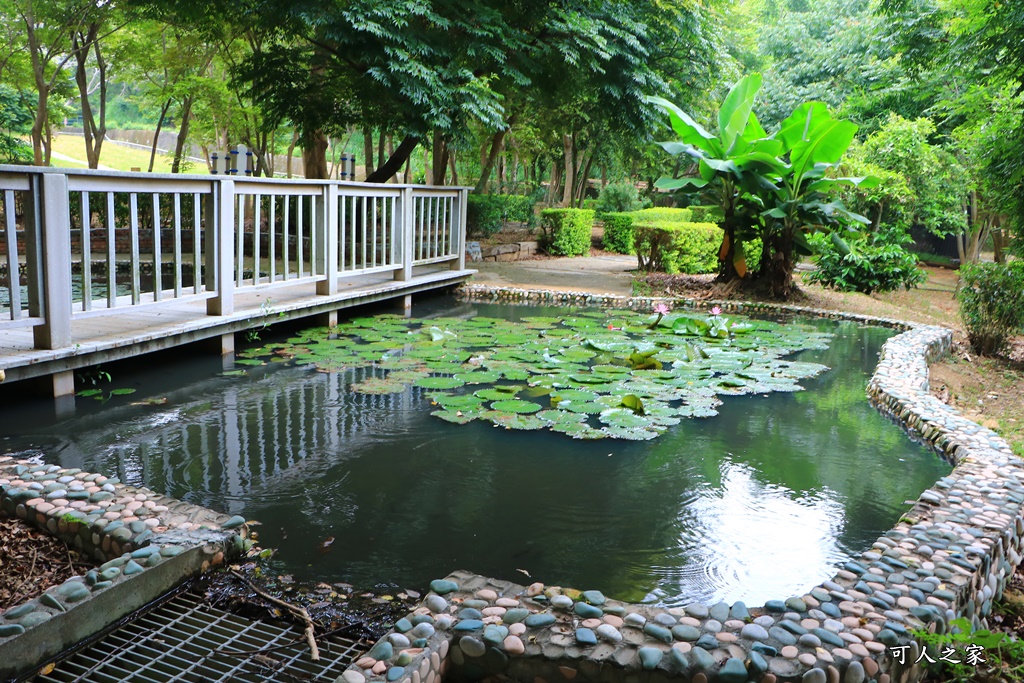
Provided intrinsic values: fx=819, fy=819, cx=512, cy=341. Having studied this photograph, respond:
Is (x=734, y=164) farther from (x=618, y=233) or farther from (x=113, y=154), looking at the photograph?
(x=113, y=154)

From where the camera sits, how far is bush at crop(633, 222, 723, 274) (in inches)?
450

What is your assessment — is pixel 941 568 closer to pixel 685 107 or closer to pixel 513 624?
pixel 513 624

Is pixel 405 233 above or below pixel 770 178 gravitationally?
below

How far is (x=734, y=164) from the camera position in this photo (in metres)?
8.88

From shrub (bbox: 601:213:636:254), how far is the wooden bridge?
25.0 ft

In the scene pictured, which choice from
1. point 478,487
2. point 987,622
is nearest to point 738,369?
point 478,487

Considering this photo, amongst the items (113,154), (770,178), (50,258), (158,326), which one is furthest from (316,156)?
(113,154)

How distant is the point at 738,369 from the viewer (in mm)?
5824

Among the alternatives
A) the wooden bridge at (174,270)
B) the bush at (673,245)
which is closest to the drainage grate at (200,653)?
the wooden bridge at (174,270)

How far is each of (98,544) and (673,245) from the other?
9814 mm

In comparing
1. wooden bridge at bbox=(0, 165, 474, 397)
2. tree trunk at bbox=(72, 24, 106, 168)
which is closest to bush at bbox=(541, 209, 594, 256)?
wooden bridge at bbox=(0, 165, 474, 397)

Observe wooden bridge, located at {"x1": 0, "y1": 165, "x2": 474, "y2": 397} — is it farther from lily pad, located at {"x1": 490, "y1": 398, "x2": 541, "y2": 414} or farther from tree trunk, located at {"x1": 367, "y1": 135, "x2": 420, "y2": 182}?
lily pad, located at {"x1": 490, "y1": 398, "x2": 541, "y2": 414}

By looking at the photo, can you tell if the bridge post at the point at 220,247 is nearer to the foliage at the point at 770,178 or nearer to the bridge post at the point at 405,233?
the bridge post at the point at 405,233

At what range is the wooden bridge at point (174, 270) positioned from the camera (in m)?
4.11
